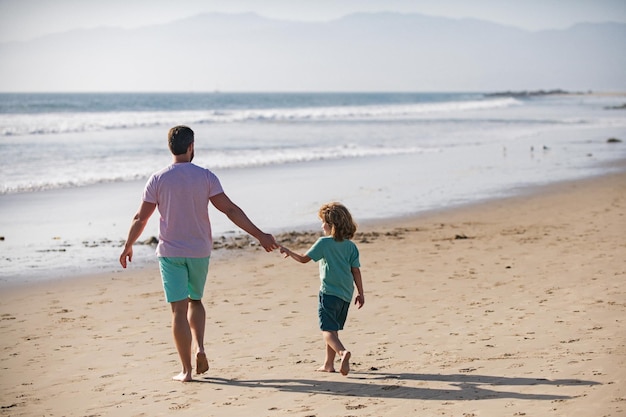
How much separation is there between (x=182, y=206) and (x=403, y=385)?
195 cm

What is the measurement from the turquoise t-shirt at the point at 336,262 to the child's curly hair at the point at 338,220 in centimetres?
6

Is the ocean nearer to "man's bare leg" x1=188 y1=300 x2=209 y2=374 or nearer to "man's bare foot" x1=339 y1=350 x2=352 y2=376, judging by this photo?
"man's bare leg" x1=188 y1=300 x2=209 y2=374

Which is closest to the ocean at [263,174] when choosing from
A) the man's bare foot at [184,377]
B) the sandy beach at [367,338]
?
the sandy beach at [367,338]

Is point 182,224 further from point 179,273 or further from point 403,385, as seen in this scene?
point 403,385

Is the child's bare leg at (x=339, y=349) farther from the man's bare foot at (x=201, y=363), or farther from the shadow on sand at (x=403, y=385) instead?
the man's bare foot at (x=201, y=363)

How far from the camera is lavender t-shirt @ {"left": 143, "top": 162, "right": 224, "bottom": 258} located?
5.37 metres

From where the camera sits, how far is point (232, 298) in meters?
8.14

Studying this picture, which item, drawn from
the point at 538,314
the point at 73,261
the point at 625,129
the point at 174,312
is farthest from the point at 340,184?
the point at 625,129

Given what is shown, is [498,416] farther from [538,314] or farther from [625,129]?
[625,129]

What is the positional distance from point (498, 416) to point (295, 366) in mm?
1837

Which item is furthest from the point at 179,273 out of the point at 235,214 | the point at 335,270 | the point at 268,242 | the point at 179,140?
the point at 335,270

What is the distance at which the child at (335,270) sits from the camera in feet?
18.1

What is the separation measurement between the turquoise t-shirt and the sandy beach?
0.62 m

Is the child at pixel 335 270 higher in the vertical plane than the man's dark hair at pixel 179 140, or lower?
lower
